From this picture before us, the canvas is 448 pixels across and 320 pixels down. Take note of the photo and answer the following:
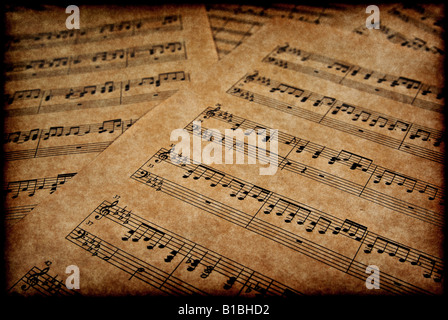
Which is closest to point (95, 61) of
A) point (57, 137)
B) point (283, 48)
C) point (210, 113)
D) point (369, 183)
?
point (57, 137)

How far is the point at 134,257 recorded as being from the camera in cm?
77

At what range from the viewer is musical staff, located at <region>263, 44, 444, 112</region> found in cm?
108

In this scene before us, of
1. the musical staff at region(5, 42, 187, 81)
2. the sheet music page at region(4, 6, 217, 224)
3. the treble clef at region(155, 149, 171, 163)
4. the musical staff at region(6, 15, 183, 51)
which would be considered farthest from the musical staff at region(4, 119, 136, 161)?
the musical staff at region(6, 15, 183, 51)

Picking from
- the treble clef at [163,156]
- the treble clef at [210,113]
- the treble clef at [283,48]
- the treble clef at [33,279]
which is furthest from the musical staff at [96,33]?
the treble clef at [33,279]

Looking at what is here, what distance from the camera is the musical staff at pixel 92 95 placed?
3.75 feet

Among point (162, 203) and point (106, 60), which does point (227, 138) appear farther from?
point (106, 60)

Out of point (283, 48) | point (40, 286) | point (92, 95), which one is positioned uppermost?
point (283, 48)

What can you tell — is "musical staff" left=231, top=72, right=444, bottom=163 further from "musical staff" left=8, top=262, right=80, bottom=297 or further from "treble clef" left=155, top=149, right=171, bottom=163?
"musical staff" left=8, top=262, right=80, bottom=297

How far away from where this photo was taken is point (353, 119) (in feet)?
3.38

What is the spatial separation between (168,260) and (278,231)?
0.72 feet

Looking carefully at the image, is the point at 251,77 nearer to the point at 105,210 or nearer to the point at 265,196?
the point at 265,196

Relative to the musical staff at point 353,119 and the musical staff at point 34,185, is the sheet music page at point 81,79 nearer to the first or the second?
the musical staff at point 34,185

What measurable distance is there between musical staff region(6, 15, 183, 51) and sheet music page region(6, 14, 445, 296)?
0.39 meters
